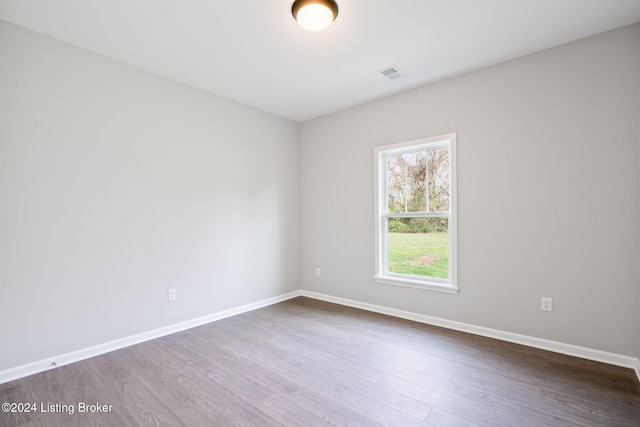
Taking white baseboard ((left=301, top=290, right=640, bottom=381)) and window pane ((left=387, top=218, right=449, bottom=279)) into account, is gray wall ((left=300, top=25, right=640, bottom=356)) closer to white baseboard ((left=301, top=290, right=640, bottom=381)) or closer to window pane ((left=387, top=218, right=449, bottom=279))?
white baseboard ((left=301, top=290, right=640, bottom=381))

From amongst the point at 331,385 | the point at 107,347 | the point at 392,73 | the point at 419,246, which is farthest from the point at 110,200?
the point at 419,246

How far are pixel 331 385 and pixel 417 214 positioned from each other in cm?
217

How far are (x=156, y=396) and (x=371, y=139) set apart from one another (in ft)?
11.2

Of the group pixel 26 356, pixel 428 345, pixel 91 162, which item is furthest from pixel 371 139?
pixel 26 356

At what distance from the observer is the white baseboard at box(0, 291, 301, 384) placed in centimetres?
226

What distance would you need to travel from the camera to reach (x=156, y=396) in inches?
80.0

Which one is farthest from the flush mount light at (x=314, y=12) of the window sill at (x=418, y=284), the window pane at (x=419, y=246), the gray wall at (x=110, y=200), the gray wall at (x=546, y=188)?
the window sill at (x=418, y=284)

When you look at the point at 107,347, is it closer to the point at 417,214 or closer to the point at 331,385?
the point at 331,385

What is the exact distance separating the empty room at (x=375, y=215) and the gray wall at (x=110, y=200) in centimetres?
2

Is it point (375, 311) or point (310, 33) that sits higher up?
point (310, 33)

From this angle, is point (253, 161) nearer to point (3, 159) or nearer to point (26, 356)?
point (3, 159)

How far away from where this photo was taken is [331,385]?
7.07 feet

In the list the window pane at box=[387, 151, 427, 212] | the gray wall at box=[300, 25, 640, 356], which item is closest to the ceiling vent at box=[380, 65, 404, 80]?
the gray wall at box=[300, 25, 640, 356]

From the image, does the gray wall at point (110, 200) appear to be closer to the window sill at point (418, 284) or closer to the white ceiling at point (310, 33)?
the white ceiling at point (310, 33)
